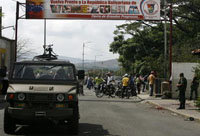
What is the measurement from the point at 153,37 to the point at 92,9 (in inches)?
1063

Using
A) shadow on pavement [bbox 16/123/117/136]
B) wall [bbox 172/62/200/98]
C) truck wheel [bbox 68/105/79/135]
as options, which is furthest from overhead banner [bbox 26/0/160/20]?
truck wheel [bbox 68/105/79/135]

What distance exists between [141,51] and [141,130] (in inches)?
1619

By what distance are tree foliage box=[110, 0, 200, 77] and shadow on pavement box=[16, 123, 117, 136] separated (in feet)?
75.3

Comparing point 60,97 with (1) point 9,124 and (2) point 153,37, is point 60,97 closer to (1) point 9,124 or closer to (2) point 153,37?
(1) point 9,124

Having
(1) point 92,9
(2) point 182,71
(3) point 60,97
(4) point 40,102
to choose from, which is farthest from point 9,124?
(1) point 92,9

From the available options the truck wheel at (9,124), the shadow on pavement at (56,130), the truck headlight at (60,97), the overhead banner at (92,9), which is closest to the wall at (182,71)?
the overhead banner at (92,9)

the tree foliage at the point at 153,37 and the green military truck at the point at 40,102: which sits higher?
the tree foliage at the point at 153,37

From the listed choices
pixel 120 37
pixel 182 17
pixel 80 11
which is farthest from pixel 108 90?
pixel 120 37

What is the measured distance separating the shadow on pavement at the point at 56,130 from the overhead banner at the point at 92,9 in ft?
49.6

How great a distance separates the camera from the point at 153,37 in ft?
168

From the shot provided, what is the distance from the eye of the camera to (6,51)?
28703mm

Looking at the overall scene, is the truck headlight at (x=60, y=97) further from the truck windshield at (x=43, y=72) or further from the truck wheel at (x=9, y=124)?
the truck wheel at (x=9, y=124)

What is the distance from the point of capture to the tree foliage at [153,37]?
3612cm

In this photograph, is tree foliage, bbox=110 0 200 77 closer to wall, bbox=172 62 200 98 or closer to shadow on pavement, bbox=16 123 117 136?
wall, bbox=172 62 200 98
